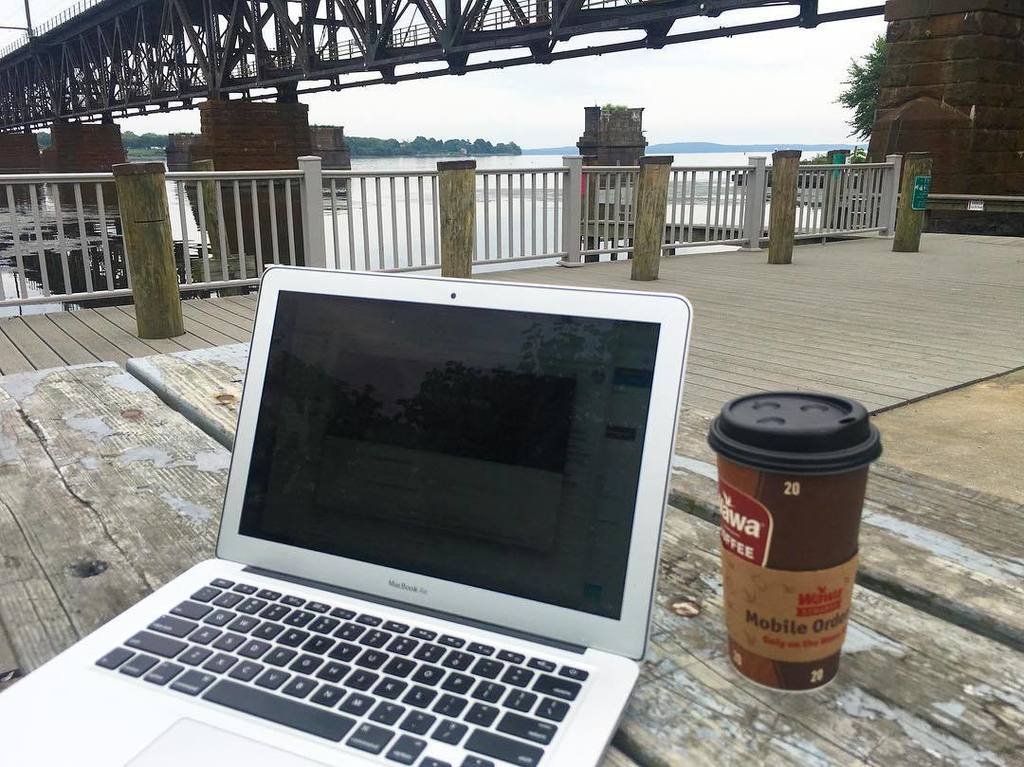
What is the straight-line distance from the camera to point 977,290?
7082 millimetres

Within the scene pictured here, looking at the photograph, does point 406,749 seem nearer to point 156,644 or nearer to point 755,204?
point 156,644

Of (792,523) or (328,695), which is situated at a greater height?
(792,523)

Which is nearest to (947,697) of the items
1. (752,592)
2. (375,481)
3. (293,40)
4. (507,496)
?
(752,592)

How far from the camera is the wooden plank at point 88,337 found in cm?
459

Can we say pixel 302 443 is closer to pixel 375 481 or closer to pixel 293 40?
pixel 375 481

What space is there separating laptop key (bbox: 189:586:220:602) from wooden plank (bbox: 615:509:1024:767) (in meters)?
0.53

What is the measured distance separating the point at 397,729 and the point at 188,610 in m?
0.36

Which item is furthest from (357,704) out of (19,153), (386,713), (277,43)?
(19,153)

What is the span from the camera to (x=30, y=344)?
4996mm

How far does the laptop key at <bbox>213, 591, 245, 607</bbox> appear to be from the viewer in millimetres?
923

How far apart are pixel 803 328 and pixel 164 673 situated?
5191 mm

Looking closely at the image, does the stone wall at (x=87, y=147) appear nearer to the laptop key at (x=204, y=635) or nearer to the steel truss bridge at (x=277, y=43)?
the steel truss bridge at (x=277, y=43)

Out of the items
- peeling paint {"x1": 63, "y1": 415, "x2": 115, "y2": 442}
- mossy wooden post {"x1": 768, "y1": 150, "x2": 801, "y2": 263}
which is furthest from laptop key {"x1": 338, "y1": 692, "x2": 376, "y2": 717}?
mossy wooden post {"x1": 768, "y1": 150, "x2": 801, "y2": 263}

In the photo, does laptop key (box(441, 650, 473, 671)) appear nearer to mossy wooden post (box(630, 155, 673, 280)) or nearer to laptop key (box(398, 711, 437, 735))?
laptop key (box(398, 711, 437, 735))
